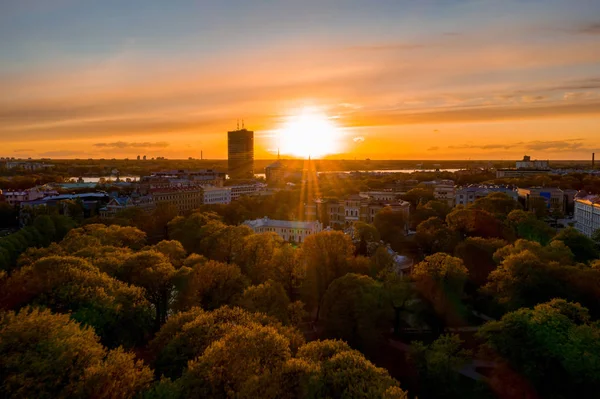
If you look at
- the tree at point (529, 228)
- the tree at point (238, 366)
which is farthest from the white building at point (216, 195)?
the tree at point (238, 366)

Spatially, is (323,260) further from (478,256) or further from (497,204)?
(497,204)

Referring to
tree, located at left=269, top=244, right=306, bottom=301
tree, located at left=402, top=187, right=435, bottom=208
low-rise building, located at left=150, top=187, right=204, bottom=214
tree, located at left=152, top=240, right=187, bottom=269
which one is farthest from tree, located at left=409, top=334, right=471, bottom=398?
low-rise building, located at left=150, top=187, right=204, bottom=214

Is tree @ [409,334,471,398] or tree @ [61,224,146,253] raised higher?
tree @ [61,224,146,253]

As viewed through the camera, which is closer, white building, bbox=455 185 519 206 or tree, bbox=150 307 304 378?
tree, bbox=150 307 304 378

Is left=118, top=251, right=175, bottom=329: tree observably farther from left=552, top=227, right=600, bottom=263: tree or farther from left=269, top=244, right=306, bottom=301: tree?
left=552, top=227, right=600, bottom=263: tree

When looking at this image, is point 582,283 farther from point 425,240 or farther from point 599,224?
point 599,224

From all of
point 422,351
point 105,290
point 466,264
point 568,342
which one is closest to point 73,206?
point 105,290

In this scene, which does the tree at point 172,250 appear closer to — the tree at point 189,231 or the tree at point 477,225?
the tree at point 189,231
